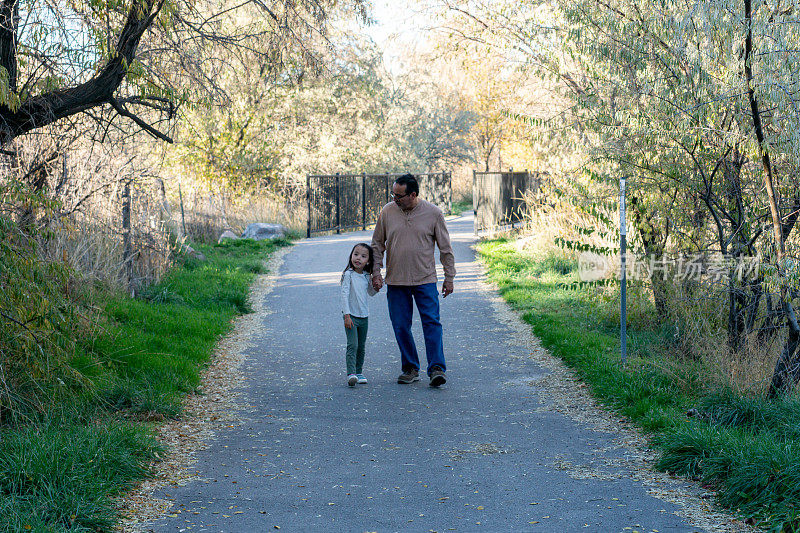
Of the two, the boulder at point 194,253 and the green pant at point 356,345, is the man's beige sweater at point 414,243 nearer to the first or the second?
the green pant at point 356,345

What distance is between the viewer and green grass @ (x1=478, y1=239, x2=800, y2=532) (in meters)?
4.52

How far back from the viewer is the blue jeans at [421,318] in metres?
7.57

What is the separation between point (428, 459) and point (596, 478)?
114cm

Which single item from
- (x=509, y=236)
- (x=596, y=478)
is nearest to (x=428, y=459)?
(x=596, y=478)

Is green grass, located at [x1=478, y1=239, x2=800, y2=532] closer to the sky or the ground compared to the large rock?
closer to the ground

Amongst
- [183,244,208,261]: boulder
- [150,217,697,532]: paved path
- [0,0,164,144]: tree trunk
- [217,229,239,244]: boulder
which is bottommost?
[150,217,697,532]: paved path

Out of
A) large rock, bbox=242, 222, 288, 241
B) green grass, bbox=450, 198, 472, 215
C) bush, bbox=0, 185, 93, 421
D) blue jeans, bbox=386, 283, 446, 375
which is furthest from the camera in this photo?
green grass, bbox=450, 198, 472, 215

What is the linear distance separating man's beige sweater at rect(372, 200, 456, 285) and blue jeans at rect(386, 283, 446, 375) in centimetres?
11

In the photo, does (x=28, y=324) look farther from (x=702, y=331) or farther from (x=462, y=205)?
(x=462, y=205)

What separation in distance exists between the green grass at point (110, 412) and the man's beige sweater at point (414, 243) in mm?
2229

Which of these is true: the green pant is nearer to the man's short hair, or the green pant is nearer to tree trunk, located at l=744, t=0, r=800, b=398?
the man's short hair

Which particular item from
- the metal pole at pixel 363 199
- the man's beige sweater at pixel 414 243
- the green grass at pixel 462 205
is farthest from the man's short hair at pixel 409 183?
the green grass at pixel 462 205

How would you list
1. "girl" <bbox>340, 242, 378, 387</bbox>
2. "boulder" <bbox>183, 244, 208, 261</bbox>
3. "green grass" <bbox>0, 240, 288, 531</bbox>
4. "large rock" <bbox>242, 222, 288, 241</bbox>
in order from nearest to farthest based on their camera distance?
"green grass" <bbox>0, 240, 288, 531</bbox> → "girl" <bbox>340, 242, 378, 387</bbox> → "boulder" <bbox>183, 244, 208, 261</bbox> → "large rock" <bbox>242, 222, 288, 241</bbox>

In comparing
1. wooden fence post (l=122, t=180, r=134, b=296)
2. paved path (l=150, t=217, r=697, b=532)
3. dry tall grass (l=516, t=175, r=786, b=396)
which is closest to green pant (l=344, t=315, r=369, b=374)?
paved path (l=150, t=217, r=697, b=532)
